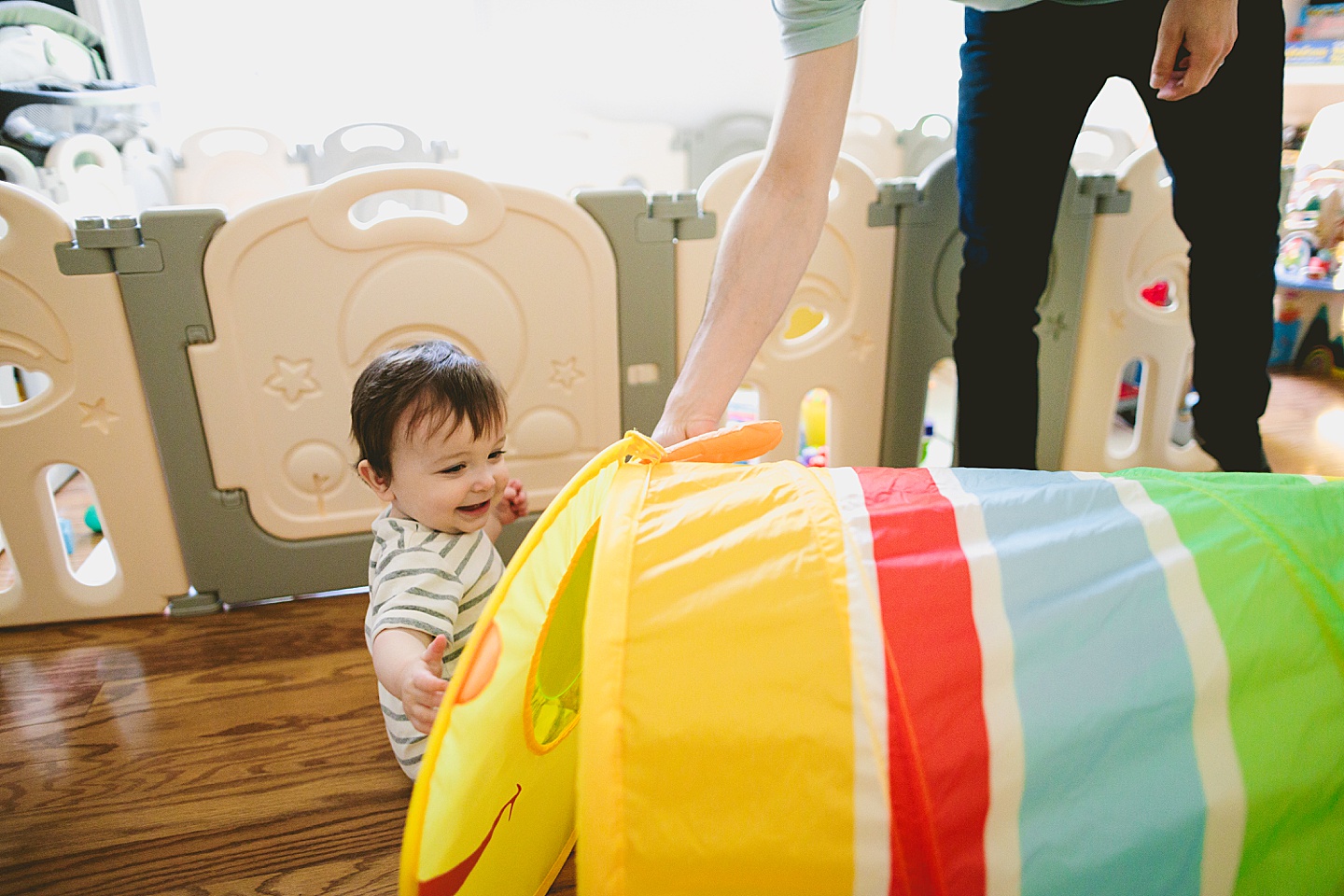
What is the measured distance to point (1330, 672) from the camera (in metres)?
0.43

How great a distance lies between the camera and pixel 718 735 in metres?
0.42

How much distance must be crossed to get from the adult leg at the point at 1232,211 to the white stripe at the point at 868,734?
0.76 metres

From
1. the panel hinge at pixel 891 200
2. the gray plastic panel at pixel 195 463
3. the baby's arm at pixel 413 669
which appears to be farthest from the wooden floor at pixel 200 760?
the panel hinge at pixel 891 200

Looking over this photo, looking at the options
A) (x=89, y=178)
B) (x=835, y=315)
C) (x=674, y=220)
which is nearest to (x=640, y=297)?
(x=674, y=220)

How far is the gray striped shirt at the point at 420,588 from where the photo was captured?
669mm

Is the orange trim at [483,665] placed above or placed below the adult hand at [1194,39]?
below

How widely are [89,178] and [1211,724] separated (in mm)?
1799

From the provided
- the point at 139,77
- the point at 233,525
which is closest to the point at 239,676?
the point at 233,525

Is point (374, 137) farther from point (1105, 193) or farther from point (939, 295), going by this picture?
point (1105, 193)

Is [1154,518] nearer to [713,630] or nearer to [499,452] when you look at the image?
[713,630]

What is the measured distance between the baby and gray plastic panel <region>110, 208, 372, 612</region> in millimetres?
347

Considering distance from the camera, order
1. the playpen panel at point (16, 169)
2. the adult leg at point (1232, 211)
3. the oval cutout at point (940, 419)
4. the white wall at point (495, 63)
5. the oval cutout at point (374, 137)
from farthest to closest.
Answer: the oval cutout at point (374, 137) → the white wall at point (495, 63) → the oval cutout at point (940, 419) → the playpen panel at point (16, 169) → the adult leg at point (1232, 211)

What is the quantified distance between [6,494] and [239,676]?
0.36 m

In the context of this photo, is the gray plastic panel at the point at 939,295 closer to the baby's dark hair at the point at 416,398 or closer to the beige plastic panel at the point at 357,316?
the beige plastic panel at the point at 357,316
